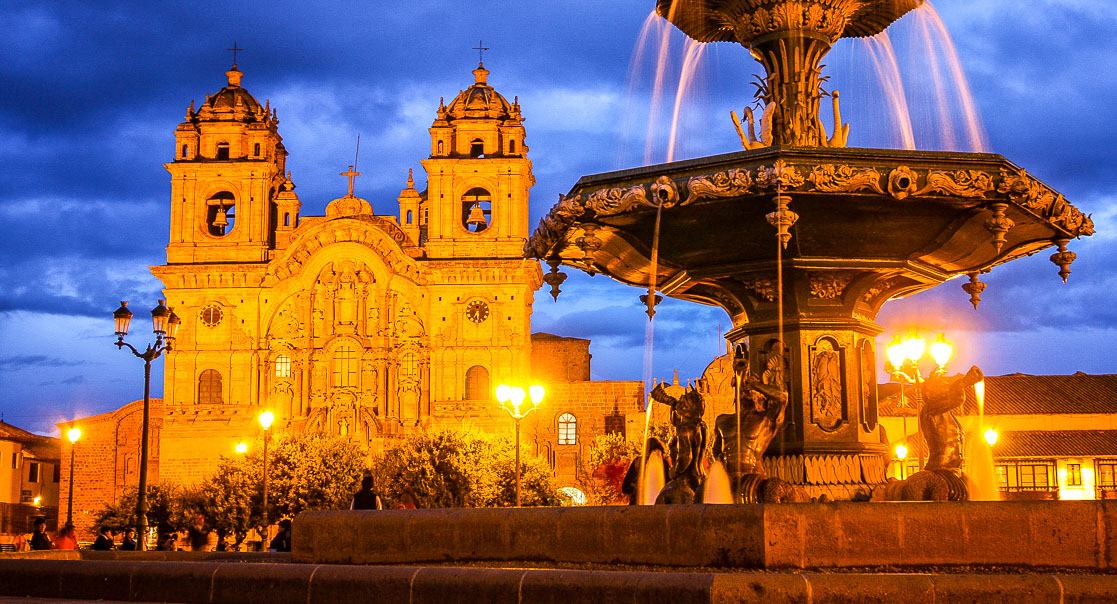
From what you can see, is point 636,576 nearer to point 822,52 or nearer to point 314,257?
point 822,52

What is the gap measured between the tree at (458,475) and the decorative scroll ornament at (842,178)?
35919mm

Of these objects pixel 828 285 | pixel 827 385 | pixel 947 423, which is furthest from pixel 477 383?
pixel 947 423

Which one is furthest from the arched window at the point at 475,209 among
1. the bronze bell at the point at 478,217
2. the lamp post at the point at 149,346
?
the lamp post at the point at 149,346

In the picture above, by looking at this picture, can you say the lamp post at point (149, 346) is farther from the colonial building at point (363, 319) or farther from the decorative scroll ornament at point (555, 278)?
the colonial building at point (363, 319)

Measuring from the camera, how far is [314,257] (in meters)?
54.9

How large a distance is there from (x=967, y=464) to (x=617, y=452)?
41.6 m

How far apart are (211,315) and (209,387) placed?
3.16 meters

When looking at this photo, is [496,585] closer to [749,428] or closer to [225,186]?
[749,428]

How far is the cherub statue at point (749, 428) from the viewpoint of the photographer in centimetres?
818

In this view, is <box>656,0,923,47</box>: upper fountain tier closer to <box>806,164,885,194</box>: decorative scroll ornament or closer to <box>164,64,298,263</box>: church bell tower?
<box>806,164,885,194</box>: decorative scroll ornament

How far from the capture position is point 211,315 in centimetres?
5512

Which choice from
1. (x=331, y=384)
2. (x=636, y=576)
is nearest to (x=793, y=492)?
(x=636, y=576)

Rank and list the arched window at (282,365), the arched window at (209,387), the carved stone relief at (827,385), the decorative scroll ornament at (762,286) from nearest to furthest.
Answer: the carved stone relief at (827,385) < the decorative scroll ornament at (762,286) < the arched window at (209,387) < the arched window at (282,365)

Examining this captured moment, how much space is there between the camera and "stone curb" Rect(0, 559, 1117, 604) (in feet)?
17.2
